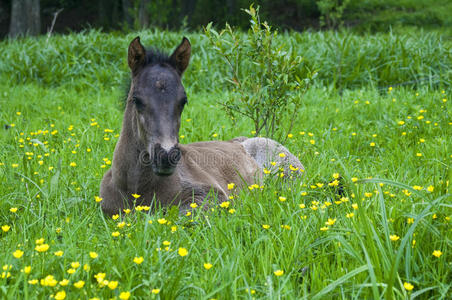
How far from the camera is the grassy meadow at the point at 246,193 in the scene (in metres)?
1.96

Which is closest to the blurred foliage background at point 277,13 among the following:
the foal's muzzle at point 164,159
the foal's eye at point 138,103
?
the foal's eye at point 138,103

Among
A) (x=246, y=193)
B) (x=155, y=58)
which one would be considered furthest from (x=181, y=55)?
(x=246, y=193)

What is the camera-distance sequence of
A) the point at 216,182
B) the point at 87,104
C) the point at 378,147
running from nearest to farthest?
the point at 216,182 → the point at 378,147 → the point at 87,104

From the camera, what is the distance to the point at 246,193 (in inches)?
126

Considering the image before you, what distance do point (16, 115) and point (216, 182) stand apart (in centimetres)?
380

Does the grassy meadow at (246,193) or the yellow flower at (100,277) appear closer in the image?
the yellow flower at (100,277)

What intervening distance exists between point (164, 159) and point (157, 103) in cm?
41

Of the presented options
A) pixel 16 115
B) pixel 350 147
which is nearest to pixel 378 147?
pixel 350 147

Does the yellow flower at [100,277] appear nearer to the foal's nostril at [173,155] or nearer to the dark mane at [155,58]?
the foal's nostril at [173,155]

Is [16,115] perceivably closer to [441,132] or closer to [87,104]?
[87,104]

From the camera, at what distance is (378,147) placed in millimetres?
4820

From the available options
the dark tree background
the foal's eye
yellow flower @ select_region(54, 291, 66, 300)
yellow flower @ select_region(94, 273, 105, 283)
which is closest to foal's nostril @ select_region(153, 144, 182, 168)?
the foal's eye

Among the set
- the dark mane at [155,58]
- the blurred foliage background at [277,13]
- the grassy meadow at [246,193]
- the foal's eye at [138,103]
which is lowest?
the grassy meadow at [246,193]

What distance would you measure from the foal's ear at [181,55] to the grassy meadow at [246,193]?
1.97ft
